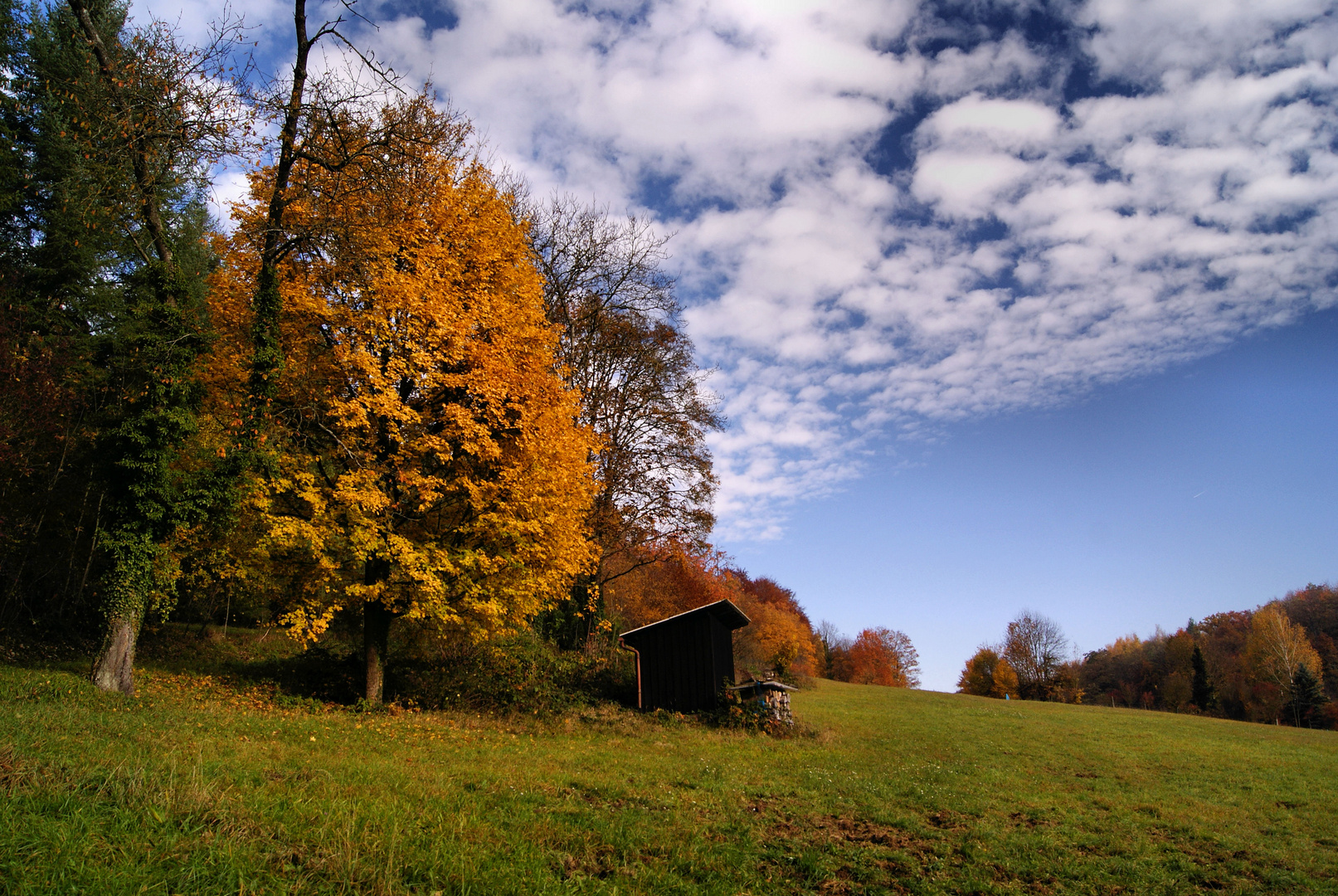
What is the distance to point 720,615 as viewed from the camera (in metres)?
22.0

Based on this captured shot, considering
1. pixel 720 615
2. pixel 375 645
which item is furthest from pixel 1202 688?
pixel 375 645

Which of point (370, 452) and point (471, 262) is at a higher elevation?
point (471, 262)

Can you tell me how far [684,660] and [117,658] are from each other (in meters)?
14.3

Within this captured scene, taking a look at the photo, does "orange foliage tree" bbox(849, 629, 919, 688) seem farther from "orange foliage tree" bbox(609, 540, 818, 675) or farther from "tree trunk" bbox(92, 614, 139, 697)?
"tree trunk" bbox(92, 614, 139, 697)

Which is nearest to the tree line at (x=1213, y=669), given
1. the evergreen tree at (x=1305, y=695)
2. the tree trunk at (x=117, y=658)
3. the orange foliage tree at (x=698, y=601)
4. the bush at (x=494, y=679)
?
the evergreen tree at (x=1305, y=695)

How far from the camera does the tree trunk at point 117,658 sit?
452 inches

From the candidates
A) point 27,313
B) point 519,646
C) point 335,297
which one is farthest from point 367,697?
point 27,313

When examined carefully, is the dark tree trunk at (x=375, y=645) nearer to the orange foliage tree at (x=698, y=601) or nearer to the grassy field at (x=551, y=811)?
the grassy field at (x=551, y=811)

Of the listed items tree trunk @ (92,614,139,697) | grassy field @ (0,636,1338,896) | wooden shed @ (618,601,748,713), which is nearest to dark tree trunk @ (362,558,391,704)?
grassy field @ (0,636,1338,896)

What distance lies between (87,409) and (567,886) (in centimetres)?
2122

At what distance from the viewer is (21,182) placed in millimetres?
21594

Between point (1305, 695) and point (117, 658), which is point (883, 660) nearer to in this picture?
point (1305, 695)

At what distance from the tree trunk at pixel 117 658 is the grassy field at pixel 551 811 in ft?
1.41

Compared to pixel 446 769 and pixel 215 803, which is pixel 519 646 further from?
pixel 215 803
